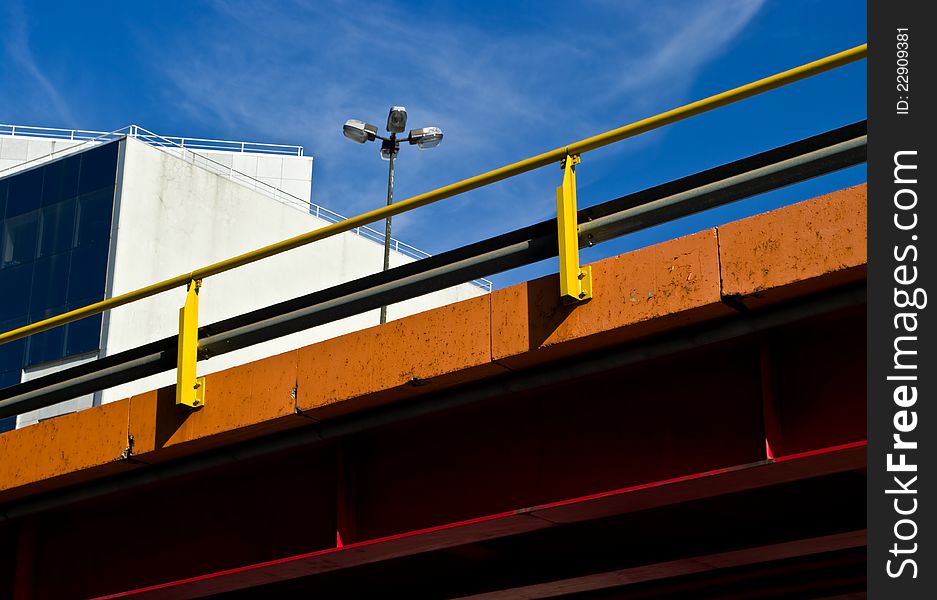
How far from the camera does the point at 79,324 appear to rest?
5116cm

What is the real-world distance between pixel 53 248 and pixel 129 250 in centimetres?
386

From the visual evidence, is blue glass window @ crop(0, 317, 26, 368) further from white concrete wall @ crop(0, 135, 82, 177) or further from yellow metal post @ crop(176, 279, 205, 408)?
yellow metal post @ crop(176, 279, 205, 408)

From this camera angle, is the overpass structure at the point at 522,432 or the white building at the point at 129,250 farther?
the white building at the point at 129,250

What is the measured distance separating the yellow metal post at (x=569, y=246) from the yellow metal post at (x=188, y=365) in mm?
3208

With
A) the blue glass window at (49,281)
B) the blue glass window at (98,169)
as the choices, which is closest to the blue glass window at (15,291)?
the blue glass window at (49,281)

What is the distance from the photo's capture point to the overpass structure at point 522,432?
857 centimetres

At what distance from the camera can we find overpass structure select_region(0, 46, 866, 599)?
8.57m

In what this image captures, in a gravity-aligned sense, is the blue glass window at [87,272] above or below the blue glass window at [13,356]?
above

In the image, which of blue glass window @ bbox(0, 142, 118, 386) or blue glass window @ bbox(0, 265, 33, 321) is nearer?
blue glass window @ bbox(0, 142, 118, 386)

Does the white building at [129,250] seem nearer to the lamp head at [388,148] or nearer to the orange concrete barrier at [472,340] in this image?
the lamp head at [388,148]

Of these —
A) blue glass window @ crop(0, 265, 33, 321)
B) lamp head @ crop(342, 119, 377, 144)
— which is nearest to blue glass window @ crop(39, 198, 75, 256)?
blue glass window @ crop(0, 265, 33, 321)

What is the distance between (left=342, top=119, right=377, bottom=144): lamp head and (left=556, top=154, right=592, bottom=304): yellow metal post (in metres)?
28.2

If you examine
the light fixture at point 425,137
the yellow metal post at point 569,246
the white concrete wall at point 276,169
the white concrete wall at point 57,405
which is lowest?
the yellow metal post at point 569,246
